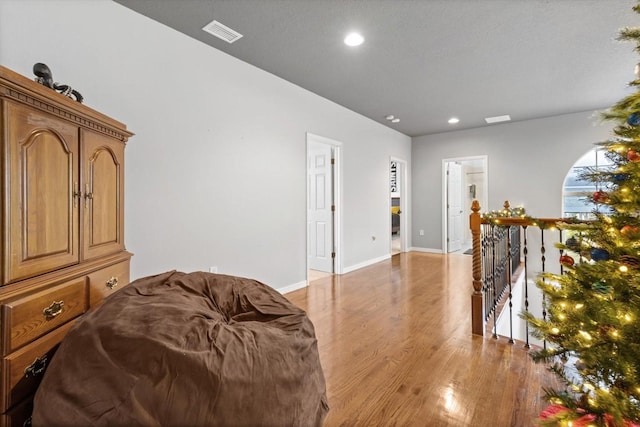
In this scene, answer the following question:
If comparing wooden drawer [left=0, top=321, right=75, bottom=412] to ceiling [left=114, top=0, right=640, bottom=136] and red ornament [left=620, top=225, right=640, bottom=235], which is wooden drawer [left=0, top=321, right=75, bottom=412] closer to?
red ornament [left=620, top=225, right=640, bottom=235]

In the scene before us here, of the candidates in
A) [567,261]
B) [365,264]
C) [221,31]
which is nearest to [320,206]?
[365,264]

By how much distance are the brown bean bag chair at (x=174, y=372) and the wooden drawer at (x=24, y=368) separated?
15 centimetres

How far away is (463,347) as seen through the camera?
7.45 ft

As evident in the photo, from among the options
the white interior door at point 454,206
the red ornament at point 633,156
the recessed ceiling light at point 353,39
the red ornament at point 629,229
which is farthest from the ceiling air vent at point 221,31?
the white interior door at point 454,206

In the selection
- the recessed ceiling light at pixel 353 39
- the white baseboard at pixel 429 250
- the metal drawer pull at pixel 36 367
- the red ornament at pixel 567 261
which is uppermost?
the recessed ceiling light at pixel 353 39

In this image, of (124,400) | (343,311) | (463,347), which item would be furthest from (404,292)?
(124,400)

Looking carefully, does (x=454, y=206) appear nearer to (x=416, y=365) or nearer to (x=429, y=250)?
(x=429, y=250)

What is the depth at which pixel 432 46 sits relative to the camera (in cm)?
290

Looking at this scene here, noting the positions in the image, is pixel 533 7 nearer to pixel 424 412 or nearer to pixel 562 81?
pixel 562 81

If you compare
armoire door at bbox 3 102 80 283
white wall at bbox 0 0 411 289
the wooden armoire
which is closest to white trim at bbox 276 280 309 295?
white wall at bbox 0 0 411 289

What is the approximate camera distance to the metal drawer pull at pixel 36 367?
107cm

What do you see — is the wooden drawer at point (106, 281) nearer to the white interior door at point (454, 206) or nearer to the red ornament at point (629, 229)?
the red ornament at point (629, 229)

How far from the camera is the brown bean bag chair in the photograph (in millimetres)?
892

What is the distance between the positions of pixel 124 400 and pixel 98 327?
28 centimetres
